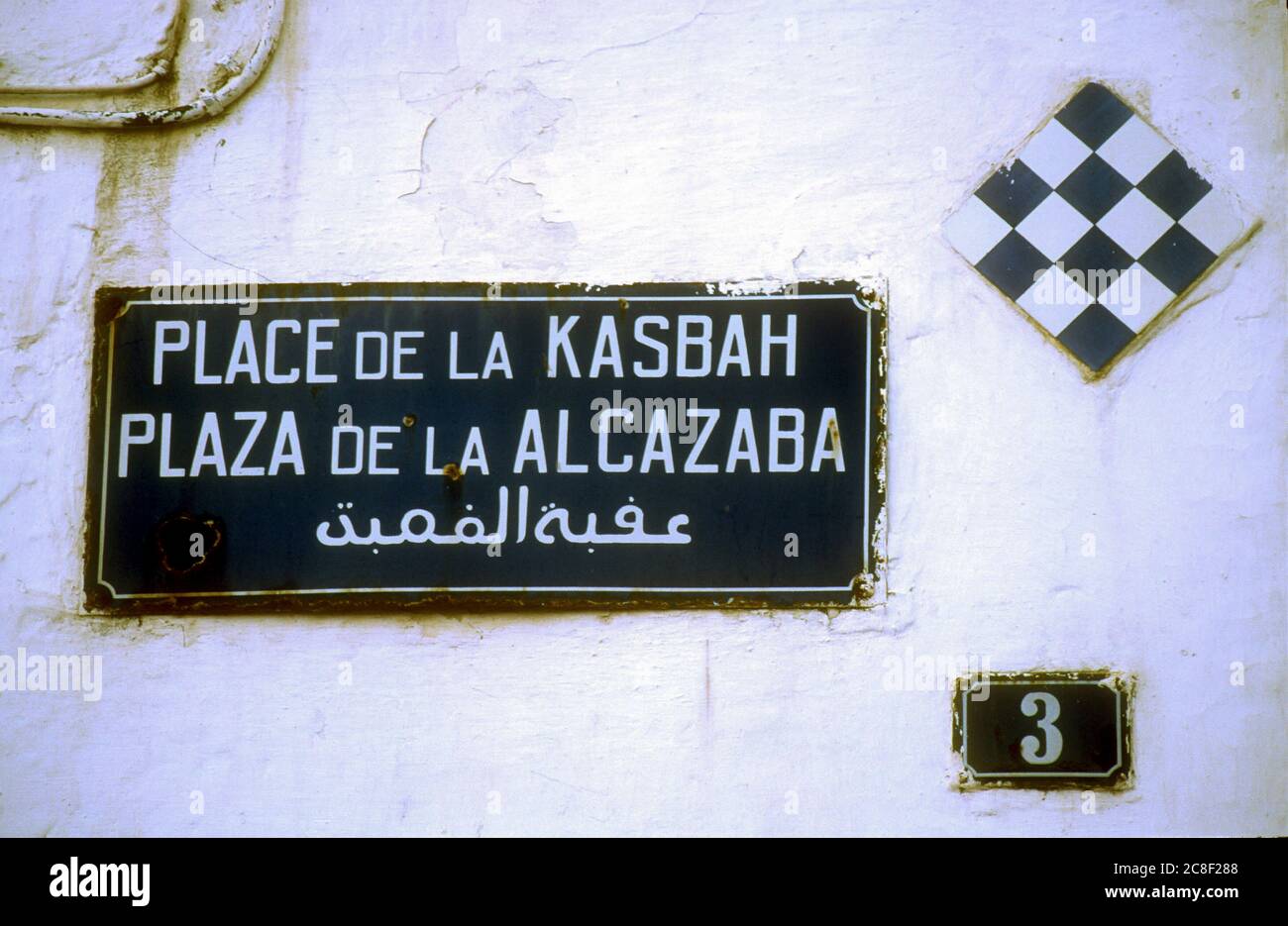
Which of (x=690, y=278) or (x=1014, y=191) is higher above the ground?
(x=1014, y=191)

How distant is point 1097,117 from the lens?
7.80 ft

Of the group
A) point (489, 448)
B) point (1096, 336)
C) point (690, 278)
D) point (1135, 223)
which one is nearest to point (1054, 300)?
point (1096, 336)

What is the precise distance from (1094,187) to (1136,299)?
0.74 feet

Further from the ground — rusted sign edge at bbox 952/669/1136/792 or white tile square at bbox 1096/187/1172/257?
white tile square at bbox 1096/187/1172/257

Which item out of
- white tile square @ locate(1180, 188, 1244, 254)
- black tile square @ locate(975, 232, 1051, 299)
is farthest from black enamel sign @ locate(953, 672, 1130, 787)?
white tile square @ locate(1180, 188, 1244, 254)

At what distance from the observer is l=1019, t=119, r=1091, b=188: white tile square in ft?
7.78

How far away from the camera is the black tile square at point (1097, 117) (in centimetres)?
237

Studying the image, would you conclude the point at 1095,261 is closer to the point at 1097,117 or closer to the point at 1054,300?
the point at 1054,300

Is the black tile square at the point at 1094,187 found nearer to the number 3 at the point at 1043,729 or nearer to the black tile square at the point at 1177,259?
the black tile square at the point at 1177,259

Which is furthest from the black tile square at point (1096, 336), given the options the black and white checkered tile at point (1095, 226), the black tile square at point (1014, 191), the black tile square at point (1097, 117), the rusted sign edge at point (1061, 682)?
the rusted sign edge at point (1061, 682)

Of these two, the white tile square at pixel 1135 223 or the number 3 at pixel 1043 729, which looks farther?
the white tile square at pixel 1135 223

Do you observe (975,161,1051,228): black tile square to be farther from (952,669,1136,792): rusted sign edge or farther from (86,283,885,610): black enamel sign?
(952,669,1136,792): rusted sign edge

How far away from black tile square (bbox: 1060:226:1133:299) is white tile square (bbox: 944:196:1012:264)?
131 millimetres

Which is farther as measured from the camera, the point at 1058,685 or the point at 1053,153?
the point at 1053,153
